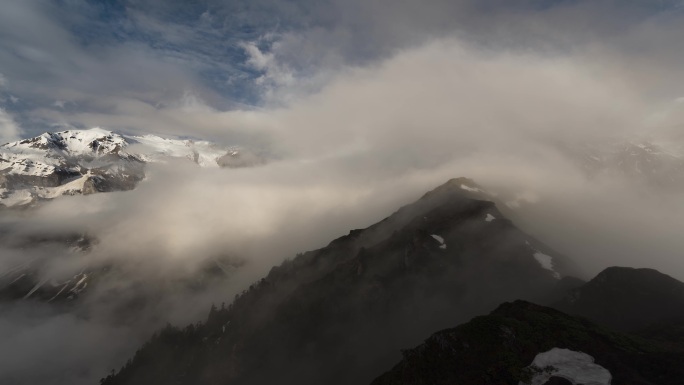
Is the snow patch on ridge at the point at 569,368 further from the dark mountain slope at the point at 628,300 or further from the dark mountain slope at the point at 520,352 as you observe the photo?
the dark mountain slope at the point at 628,300

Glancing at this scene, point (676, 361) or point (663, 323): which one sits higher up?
point (676, 361)

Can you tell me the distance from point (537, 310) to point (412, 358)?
3577 cm

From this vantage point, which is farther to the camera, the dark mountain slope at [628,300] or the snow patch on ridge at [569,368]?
A: the dark mountain slope at [628,300]

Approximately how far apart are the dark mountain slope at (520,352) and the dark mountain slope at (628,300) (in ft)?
170

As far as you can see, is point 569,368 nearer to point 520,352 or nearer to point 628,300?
point 520,352

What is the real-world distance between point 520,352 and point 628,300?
351ft

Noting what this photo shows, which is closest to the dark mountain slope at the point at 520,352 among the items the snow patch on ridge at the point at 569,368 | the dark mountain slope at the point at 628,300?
the snow patch on ridge at the point at 569,368

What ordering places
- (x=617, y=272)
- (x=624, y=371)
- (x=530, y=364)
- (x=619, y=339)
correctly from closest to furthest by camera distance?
(x=624, y=371) → (x=530, y=364) → (x=619, y=339) → (x=617, y=272)

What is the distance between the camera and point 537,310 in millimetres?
103938

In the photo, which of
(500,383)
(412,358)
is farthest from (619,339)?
(412,358)

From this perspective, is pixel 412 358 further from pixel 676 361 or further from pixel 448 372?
pixel 676 361

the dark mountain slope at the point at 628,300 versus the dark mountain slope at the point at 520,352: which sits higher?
the dark mountain slope at the point at 520,352

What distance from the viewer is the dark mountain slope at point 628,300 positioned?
146 metres

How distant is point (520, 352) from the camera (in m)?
86.3
